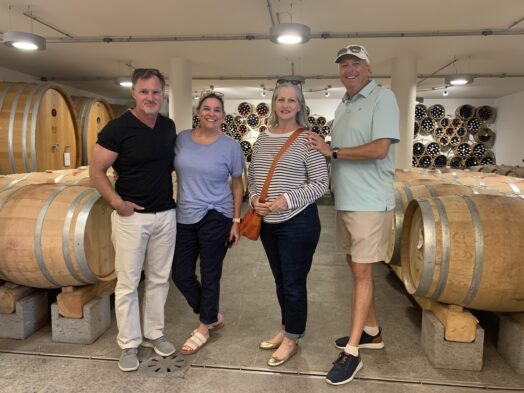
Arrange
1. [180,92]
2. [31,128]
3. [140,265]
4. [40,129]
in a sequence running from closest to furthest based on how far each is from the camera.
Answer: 1. [140,265]
2. [31,128]
3. [40,129]
4. [180,92]

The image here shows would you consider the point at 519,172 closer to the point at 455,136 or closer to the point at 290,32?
the point at 455,136

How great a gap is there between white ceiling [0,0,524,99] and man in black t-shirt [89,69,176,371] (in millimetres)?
3138

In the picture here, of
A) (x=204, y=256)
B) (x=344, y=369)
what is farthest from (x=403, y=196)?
(x=204, y=256)

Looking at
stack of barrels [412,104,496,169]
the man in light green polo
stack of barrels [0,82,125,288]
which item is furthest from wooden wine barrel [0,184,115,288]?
stack of barrels [412,104,496,169]

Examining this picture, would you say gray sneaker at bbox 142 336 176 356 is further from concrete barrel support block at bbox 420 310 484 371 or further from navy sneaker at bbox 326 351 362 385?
concrete barrel support block at bbox 420 310 484 371

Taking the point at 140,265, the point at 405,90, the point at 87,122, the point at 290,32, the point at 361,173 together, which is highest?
the point at 290,32

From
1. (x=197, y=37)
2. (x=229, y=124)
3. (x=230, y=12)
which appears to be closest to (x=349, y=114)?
(x=230, y=12)

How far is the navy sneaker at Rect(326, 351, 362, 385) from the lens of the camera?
209cm

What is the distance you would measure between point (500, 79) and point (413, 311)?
8520 millimetres

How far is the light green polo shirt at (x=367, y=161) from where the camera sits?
2076 millimetres

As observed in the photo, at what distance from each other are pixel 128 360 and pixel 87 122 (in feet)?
18.7

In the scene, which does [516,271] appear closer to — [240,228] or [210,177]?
[240,228]

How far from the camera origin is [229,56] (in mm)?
7664

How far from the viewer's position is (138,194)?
219 centimetres
